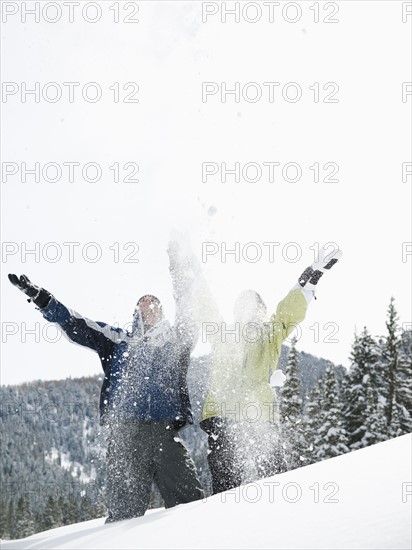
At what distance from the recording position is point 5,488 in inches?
3688

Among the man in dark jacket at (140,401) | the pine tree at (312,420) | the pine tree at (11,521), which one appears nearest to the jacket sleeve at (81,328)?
the man in dark jacket at (140,401)

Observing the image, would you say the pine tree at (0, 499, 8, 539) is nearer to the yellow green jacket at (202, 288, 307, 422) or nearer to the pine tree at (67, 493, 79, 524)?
the pine tree at (67, 493, 79, 524)

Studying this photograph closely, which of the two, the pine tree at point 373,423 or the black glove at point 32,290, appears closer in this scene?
the black glove at point 32,290

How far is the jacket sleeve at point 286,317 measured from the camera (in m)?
4.89

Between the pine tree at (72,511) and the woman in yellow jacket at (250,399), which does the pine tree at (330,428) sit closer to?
Result: the woman in yellow jacket at (250,399)

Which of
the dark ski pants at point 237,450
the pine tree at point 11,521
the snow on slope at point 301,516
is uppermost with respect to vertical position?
the snow on slope at point 301,516

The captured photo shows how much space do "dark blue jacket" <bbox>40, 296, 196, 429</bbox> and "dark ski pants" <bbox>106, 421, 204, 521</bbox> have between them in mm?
105

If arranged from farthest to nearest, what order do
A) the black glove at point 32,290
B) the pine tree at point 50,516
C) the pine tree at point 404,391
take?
the pine tree at point 50,516, the pine tree at point 404,391, the black glove at point 32,290

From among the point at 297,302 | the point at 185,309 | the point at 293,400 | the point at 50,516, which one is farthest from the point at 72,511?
the point at 297,302

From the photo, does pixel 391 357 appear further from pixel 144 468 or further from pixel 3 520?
pixel 3 520

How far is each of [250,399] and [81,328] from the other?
148 centimetres

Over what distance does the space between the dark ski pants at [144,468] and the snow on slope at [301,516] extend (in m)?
0.46

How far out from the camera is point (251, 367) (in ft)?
16.4

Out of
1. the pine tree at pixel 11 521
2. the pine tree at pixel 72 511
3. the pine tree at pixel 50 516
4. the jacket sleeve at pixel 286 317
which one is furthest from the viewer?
Result: the pine tree at pixel 11 521
